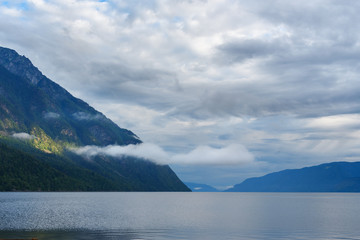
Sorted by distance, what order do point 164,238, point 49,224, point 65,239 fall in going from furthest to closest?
1. point 49,224
2. point 164,238
3. point 65,239

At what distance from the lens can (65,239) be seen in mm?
75188

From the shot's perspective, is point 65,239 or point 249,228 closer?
→ point 65,239

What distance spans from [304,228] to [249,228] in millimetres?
16390

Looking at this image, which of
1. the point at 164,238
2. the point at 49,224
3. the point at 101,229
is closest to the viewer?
the point at 164,238

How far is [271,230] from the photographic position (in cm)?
9912

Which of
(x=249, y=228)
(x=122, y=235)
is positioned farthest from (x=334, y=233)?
(x=122, y=235)

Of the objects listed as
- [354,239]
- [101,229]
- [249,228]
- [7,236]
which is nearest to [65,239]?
[7,236]

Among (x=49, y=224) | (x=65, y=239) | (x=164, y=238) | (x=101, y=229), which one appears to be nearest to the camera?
(x=65, y=239)

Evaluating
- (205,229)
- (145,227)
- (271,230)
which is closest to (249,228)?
(271,230)

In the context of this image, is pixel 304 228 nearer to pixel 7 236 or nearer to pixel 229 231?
pixel 229 231

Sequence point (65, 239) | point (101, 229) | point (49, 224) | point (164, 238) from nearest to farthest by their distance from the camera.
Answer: point (65, 239), point (164, 238), point (101, 229), point (49, 224)

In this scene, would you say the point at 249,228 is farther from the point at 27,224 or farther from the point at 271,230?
the point at 27,224

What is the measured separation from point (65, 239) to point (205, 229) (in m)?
39.2

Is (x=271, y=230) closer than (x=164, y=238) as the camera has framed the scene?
No
